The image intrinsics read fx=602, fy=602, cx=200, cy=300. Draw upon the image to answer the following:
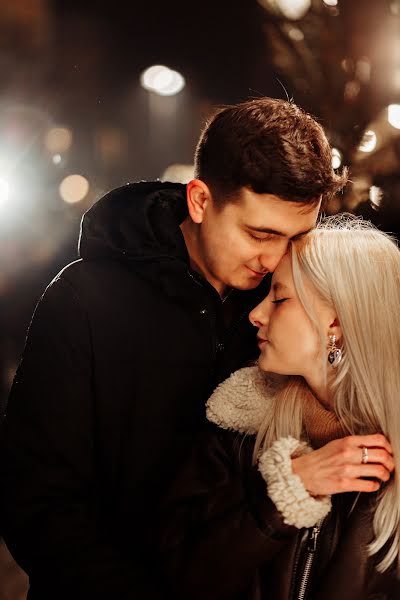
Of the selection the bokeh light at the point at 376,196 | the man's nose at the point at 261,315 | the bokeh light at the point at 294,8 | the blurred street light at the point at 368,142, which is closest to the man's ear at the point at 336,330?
the man's nose at the point at 261,315

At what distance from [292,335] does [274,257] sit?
266 mm

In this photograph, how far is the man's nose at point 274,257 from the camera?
67.6 inches

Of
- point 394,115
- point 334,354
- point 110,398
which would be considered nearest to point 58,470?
point 110,398

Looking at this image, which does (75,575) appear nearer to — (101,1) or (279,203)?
(279,203)

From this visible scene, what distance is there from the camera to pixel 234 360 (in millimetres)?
1857

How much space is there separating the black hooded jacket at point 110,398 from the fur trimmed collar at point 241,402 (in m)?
0.12

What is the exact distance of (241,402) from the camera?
1658mm

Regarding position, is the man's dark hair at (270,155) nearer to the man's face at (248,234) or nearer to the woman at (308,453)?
the man's face at (248,234)

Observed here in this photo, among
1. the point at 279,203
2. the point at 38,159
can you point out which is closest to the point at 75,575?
the point at 279,203

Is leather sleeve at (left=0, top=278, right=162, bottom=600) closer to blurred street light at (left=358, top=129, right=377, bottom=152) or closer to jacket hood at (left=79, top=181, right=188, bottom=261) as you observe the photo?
jacket hood at (left=79, top=181, right=188, bottom=261)

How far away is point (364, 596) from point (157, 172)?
8.34 feet

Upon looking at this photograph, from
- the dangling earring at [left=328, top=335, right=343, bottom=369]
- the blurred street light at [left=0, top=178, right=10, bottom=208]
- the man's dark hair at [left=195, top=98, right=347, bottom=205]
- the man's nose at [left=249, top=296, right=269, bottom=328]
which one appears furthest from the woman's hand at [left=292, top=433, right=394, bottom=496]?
the blurred street light at [left=0, top=178, right=10, bottom=208]

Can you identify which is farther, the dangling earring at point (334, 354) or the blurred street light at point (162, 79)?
the blurred street light at point (162, 79)

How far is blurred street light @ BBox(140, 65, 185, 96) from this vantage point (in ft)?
10.6
